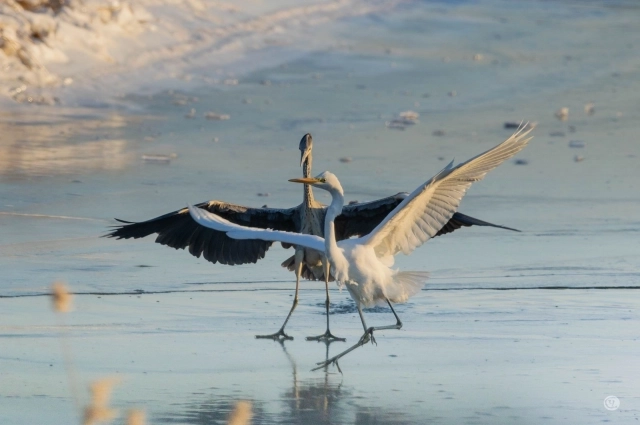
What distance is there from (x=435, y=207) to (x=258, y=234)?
3.57 feet

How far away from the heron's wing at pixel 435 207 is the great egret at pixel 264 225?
1007mm

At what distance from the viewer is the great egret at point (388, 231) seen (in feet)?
22.5

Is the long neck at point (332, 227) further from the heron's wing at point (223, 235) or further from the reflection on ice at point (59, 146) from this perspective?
the reflection on ice at point (59, 146)

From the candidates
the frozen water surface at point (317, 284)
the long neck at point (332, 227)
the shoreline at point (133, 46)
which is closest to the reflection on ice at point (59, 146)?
the frozen water surface at point (317, 284)

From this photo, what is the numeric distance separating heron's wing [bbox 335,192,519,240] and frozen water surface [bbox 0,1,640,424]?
47 centimetres

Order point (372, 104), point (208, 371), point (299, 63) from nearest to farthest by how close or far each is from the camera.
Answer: point (208, 371) < point (372, 104) < point (299, 63)

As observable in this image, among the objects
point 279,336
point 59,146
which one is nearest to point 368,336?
point 279,336

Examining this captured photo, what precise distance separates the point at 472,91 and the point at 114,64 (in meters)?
5.09

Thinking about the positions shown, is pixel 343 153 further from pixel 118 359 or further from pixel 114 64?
pixel 118 359

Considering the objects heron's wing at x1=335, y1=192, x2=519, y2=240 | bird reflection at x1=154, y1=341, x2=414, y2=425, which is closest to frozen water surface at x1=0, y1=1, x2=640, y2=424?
bird reflection at x1=154, y1=341, x2=414, y2=425

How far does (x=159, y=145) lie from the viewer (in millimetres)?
13367

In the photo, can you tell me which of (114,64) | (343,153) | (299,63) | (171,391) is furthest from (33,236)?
(299,63)

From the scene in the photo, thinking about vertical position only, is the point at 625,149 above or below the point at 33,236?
above

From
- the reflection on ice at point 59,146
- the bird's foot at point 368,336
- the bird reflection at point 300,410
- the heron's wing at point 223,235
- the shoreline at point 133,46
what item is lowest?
the bird reflection at point 300,410
